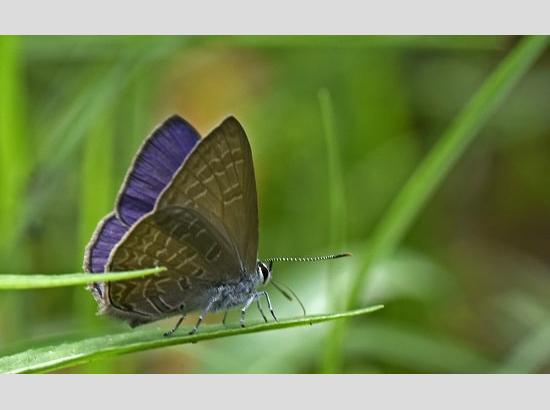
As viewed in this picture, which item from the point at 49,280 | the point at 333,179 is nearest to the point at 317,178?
the point at 333,179

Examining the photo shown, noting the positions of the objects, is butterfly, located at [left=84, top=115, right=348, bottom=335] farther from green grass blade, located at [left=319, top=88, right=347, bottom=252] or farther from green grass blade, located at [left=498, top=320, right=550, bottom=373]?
green grass blade, located at [left=498, top=320, right=550, bottom=373]

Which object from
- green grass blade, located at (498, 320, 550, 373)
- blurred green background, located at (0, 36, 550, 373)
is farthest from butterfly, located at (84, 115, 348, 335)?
green grass blade, located at (498, 320, 550, 373)

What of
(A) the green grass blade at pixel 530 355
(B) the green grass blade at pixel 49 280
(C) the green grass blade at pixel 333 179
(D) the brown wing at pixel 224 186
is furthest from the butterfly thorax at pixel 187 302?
(A) the green grass blade at pixel 530 355

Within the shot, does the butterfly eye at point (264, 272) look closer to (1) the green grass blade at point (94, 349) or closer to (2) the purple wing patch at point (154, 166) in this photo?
(2) the purple wing patch at point (154, 166)

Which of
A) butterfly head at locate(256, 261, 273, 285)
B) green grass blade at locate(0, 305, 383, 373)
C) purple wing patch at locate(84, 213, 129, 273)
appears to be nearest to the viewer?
green grass blade at locate(0, 305, 383, 373)

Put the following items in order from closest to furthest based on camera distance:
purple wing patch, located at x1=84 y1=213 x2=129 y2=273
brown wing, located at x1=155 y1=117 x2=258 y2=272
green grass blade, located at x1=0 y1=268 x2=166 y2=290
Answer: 1. green grass blade, located at x1=0 y1=268 x2=166 y2=290
2. purple wing patch, located at x1=84 y1=213 x2=129 y2=273
3. brown wing, located at x1=155 y1=117 x2=258 y2=272

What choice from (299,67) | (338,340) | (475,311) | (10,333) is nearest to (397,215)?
(338,340)

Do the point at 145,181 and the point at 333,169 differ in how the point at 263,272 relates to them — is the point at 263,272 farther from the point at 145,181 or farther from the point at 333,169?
the point at 145,181

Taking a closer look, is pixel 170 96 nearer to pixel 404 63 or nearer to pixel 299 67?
pixel 299 67
